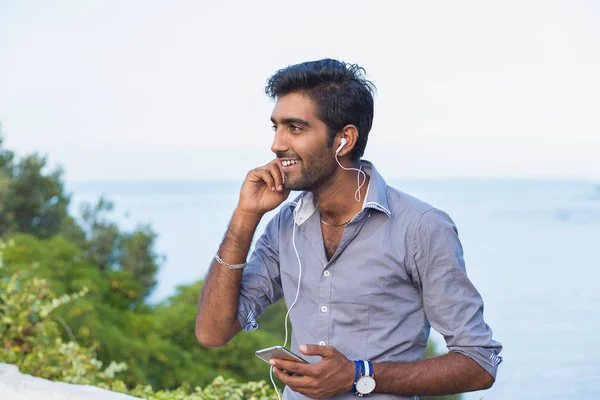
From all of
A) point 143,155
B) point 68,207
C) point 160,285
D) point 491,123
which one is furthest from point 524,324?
point 143,155

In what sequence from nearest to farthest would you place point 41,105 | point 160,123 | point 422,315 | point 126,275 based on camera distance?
point 422,315 < point 126,275 < point 41,105 < point 160,123

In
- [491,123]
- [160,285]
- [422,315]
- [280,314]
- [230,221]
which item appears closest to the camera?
[422,315]

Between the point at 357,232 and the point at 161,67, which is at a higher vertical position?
the point at 161,67

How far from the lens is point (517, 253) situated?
60.7 feet

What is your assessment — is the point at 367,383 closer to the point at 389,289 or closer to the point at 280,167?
the point at 389,289

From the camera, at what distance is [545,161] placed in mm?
22859

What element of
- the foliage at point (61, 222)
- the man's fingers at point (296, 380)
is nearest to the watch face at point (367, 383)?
the man's fingers at point (296, 380)

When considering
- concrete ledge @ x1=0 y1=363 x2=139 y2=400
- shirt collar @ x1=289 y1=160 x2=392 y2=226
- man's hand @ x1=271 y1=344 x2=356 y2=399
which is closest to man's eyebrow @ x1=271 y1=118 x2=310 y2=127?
shirt collar @ x1=289 y1=160 x2=392 y2=226

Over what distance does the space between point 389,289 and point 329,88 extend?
62cm

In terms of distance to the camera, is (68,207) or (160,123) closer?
(68,207)

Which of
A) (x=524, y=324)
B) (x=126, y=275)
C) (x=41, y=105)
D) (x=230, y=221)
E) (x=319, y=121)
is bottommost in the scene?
(x=524, y=324)

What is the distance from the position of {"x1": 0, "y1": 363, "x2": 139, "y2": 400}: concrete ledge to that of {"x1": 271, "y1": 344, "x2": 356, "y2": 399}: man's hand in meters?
0.95

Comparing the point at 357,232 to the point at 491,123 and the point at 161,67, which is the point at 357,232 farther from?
the point at 161,67

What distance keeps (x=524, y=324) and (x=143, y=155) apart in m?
23.7
